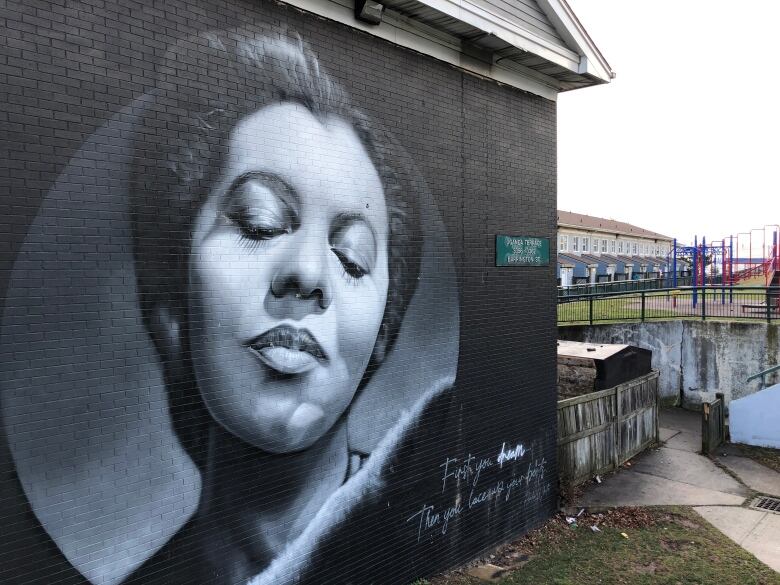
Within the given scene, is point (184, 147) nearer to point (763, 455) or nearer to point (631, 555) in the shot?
point (631, 555)

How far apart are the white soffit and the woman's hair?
70 centimetres

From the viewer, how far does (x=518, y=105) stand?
769cm

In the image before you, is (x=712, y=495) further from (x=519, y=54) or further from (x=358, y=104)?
(x=358, y=104)

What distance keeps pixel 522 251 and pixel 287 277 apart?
12.4ft

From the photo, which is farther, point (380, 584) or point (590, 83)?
point (590, 83)

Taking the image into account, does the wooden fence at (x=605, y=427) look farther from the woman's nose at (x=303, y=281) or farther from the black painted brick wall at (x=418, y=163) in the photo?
the woman's nose at (x=303, y=281)

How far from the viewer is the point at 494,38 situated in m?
6.67

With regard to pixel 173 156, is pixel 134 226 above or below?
below

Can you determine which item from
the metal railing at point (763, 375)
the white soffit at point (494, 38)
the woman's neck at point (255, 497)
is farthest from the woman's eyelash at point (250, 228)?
the metal railing at point (763, 375)

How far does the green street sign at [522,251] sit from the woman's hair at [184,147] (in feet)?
10.8

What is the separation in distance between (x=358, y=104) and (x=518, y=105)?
2848 millimetres

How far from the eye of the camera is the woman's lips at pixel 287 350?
16.2 ft

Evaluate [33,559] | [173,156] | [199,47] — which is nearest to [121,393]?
[33,559]

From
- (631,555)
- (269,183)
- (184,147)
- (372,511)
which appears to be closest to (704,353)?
(631,555)
